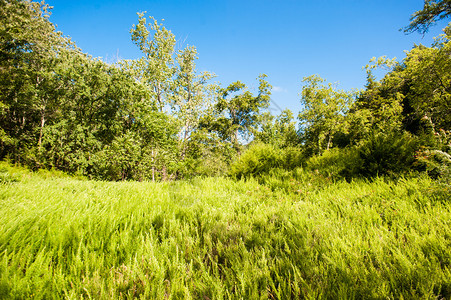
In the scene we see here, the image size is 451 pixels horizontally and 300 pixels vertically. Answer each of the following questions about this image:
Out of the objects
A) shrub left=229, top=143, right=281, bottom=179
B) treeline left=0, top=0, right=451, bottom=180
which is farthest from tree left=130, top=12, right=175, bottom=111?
shrub left=229, top=143, right=281, bottom=179

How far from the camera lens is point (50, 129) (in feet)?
28.5

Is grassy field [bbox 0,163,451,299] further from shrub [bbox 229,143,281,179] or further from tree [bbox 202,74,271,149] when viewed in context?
tree [bbox 202,74,271,149]

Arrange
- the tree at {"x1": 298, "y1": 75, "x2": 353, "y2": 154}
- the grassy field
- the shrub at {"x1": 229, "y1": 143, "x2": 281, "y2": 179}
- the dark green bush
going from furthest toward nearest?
1. the tree at {"x1": 298, "y1": 75, "x2": 353, "y2": 154}
2. the shrub at {"x1": 229, "y1": 143, "x2": 281, "y2": 179}
3. the dark green bush
4. the grassy field

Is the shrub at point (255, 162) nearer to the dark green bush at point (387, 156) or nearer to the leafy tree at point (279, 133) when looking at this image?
the dark green bush at point (387, 156)

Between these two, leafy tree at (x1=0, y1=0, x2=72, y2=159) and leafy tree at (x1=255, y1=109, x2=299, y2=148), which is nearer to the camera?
leafy tree at (x1=0, y1=0, x2=72, y2=159)

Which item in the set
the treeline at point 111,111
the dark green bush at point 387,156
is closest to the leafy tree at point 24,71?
the treeline at point 111,111

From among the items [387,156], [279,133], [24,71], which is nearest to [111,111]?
[24,71]

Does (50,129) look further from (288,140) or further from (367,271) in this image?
(288,140)

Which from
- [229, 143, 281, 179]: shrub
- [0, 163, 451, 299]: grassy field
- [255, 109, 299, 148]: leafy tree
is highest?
[255, 109, 299, 148]: leafy tree

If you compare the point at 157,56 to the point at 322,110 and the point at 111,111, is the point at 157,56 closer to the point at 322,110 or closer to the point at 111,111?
the point at 111,111

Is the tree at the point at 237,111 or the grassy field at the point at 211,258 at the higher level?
the tree at the point at 237,111

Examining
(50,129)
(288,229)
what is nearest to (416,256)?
(288,229)

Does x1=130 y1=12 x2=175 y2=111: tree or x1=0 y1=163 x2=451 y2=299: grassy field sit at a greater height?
x1=130 y1=12 x2=175 y2=111: tree

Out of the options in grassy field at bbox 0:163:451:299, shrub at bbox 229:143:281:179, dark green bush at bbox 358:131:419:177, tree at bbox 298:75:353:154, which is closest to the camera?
grassy field at bbox 0:163:451:299
